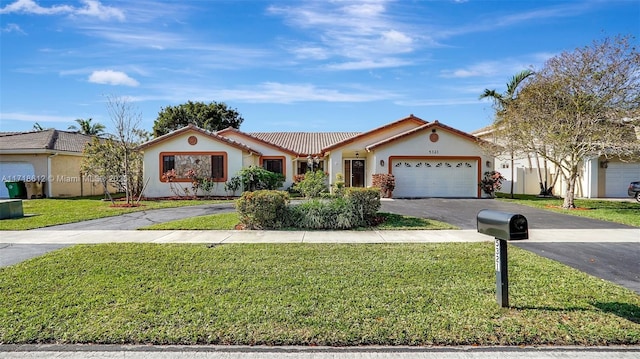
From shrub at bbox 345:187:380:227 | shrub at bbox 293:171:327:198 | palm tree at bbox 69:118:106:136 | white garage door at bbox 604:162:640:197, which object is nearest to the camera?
shrub at bbox 345:187:380:227

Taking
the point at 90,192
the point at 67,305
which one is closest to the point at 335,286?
the point at 67,305

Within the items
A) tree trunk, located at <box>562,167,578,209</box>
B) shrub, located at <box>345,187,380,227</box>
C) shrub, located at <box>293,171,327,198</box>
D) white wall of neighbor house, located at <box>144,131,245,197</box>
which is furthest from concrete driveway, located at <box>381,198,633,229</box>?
white wall of neighbor house, located at <box>144,131,245,197</box>

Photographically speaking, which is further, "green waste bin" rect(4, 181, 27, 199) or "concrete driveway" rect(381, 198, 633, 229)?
"green waste bin" rect(4, 181, 27, 199)

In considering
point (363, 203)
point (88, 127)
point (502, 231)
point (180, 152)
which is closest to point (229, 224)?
point (363, 203)

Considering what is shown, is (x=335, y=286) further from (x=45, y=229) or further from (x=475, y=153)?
(x=475, y=153)

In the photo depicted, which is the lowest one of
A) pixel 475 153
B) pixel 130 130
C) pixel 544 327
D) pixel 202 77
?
pixel 544 327

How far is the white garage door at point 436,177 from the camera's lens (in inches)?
836

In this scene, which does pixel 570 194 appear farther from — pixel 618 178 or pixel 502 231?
pixel 502 231

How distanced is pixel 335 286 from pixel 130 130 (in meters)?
17.5

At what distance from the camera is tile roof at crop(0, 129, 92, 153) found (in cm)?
2172

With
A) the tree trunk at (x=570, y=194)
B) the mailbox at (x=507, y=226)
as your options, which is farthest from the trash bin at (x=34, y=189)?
the tree trunk at (x=570, y=194)

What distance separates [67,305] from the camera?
4.47 metres

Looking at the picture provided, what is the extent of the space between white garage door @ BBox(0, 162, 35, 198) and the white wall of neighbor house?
277 inches

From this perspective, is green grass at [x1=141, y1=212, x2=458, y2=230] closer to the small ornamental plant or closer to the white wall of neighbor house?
the white wall of neighbor house
